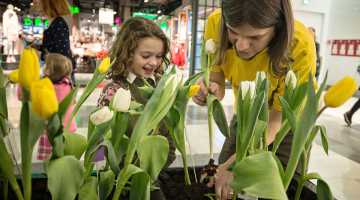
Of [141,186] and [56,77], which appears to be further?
[56,77]

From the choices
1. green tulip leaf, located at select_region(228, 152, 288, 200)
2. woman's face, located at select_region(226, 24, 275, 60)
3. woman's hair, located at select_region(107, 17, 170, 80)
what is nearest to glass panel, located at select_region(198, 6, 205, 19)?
woman's hair, located at select_region(107, 17, 170, 80)

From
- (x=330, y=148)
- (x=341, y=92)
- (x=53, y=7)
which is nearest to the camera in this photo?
(x=341, y=92)

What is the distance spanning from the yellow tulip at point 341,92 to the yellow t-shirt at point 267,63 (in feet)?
1.54

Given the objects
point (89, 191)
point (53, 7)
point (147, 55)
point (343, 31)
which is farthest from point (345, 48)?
point (89, 191)

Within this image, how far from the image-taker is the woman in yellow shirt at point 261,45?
794 mm

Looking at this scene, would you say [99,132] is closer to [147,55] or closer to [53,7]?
[147,55]

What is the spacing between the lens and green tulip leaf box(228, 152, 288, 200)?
36 centimetres

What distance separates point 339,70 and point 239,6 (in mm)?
6850

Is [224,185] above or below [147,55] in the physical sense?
below

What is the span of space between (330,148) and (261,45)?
7.78 feet

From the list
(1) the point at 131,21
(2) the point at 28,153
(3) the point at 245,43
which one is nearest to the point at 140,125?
(2) the point at 28,153

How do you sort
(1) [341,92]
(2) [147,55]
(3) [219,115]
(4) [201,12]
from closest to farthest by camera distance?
(1) [341,92], (3) [219,115], (2) [147,55], (4) [201,12]

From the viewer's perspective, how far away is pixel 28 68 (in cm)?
36

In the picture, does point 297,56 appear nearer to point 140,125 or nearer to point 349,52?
point 140,125
